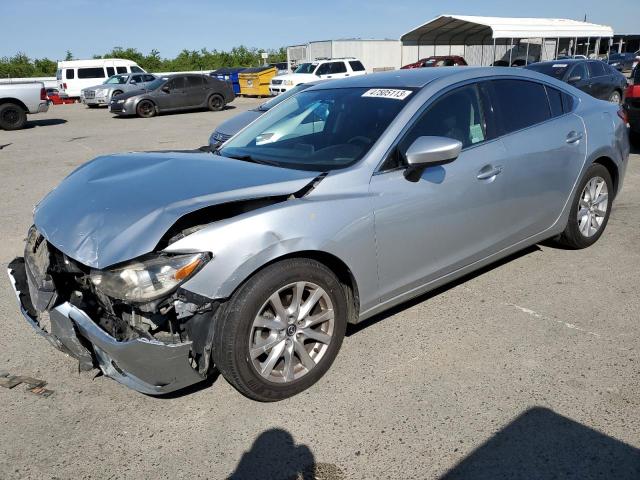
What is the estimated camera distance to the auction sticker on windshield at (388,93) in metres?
3.50

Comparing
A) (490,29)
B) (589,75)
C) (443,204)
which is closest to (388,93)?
(443,204)

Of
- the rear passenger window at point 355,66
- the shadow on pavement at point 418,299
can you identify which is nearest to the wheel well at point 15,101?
the rear passenger window at point 355,66

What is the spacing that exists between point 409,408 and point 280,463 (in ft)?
2.43

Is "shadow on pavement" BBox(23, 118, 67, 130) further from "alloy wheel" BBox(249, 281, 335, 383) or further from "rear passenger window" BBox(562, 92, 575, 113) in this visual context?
"alloy wheel" BBox(249, 281, 335, 383)

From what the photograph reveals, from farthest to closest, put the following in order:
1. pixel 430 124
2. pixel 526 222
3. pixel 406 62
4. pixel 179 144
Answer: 1. pixel 406 62
2. pixel 179 144
3. pixel 526 222
4. pixel 430 124

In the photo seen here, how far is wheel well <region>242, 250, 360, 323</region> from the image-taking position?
2846 millimetres

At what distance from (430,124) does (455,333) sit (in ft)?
4.48

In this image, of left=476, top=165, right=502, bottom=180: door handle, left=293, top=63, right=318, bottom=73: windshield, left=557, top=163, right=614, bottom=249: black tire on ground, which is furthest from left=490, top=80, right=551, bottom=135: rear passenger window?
left=293, top=63, right=318, bottom=73: windshield

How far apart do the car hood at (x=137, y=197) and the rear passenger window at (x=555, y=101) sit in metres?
2.38

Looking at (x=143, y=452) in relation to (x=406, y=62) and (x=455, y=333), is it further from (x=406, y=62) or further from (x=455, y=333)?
(x=406, y=62)

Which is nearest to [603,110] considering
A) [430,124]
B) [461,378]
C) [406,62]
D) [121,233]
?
[430,124]

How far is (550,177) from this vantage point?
4.11m

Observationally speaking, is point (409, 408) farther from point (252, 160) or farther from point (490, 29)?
point (490, 29)

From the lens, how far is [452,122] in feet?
11.8
